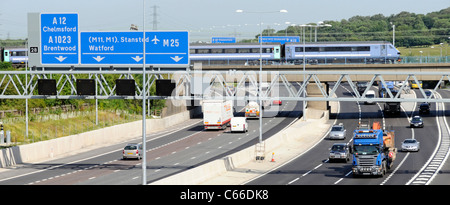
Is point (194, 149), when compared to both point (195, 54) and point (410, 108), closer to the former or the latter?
point (195, 54)

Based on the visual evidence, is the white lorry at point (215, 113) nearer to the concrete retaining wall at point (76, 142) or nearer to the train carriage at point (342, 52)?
the concrete retaining wall at point (76, 142)

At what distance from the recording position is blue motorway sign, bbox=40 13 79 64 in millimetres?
41312


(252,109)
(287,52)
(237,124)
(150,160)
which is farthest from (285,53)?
(150,160)

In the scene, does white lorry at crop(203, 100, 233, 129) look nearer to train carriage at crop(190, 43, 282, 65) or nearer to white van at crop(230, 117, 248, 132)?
white van at crop(230, 117, 248, 132)

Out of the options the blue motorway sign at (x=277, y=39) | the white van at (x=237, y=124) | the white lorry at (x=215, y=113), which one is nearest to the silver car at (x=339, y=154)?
the white van at (x=237, y=124)

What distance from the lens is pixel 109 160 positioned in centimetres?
5431

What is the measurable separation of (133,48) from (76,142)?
2339 cm

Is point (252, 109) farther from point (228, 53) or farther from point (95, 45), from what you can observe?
point (95, 45)

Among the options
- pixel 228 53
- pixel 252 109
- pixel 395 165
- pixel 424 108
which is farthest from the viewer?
pixel 228 53

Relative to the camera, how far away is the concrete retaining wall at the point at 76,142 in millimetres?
51656

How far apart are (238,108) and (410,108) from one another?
83.5 ft

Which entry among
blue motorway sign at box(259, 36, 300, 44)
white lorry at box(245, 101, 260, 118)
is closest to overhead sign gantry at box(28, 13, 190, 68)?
white lorry at box(245, 101, 260, 118)

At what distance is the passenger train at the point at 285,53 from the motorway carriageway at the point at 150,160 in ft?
52.9

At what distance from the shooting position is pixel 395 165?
161 feet
